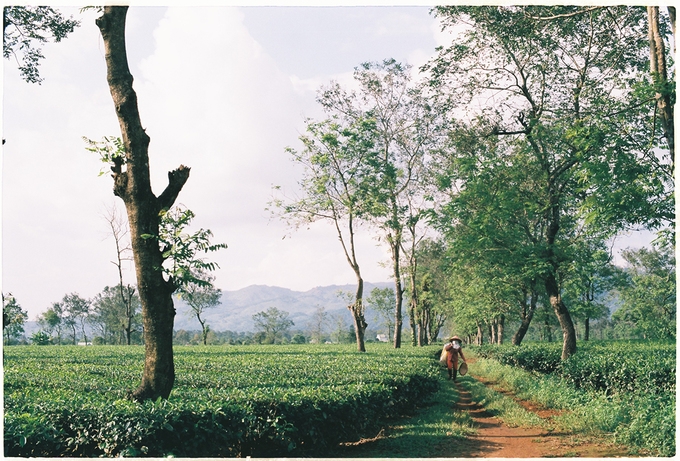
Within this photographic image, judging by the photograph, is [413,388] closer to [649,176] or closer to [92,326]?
[649,176]

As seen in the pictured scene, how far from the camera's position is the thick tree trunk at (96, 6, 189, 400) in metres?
7.57

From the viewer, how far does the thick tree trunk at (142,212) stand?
757cm

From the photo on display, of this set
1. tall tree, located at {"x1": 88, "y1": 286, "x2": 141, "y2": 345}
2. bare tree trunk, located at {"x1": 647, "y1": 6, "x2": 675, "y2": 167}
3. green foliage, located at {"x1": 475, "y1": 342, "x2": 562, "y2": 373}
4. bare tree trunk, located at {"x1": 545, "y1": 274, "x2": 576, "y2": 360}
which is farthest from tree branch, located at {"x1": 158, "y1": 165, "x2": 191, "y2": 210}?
tall tree, located at {"x1": 88, "y1": 286, "x2": 141, "y2": 345}

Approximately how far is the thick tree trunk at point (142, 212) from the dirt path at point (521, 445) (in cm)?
471

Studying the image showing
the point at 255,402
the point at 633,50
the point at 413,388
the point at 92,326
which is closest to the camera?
the point at 255,402

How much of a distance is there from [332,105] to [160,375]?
22.6 m

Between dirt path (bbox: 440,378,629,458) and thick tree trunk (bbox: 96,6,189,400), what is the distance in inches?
185

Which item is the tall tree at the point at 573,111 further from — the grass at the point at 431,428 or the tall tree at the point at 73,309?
the tall tree at the point at 73,309

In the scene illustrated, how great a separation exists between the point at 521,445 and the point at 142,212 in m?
7.38

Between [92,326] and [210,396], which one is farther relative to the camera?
[92,326]

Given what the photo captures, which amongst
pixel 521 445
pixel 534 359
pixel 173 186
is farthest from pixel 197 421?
pixel 534 359

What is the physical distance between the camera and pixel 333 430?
8.29 metres

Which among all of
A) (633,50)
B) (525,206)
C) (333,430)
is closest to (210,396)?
(333,430)

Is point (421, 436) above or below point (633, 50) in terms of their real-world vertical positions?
below
